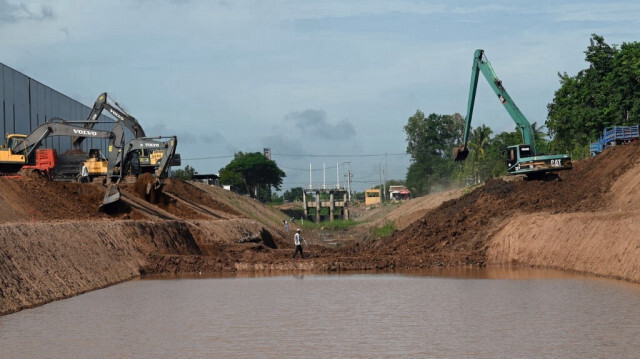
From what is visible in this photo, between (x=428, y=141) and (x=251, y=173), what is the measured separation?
3730cm

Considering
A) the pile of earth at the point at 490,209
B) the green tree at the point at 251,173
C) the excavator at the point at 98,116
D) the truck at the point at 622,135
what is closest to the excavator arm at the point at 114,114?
the excavator at the point at 98,116

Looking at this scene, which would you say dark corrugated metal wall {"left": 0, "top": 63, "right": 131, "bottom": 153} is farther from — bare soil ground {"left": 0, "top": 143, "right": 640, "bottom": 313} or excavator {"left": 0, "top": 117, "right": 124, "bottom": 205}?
bare soil ground {"left": 0, "top": 143, "right": 640, "bottom": 313}

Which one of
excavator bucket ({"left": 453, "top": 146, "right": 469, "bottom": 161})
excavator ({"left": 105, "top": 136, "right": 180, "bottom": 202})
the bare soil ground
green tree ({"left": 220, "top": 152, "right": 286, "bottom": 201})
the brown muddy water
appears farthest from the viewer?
green tree ({"left": 220, "top": 152, "right": 286, "bottom": 201})

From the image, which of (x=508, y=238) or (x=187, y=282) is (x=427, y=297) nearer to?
(x=187, y=282)

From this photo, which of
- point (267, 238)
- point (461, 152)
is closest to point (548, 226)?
point (461, 152)

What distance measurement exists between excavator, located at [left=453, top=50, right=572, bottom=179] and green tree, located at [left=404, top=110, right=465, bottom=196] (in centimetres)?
10741

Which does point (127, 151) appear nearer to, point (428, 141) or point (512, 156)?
point (512, 156)

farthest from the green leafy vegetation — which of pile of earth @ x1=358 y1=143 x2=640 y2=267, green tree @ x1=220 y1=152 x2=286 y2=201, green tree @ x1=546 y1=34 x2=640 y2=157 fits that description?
green tree @ x1=220 y1=152 x2=286 y2=201

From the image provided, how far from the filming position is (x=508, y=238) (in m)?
46.0

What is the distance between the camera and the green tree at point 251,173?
17550 centimetres

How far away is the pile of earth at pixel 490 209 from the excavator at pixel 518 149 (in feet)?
3.12

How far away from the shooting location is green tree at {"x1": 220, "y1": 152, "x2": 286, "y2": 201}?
175500 millimetres

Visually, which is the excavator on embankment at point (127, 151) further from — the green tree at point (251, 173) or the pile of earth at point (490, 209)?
the green tree at point (251, 173)

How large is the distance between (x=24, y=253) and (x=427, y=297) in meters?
14.3
